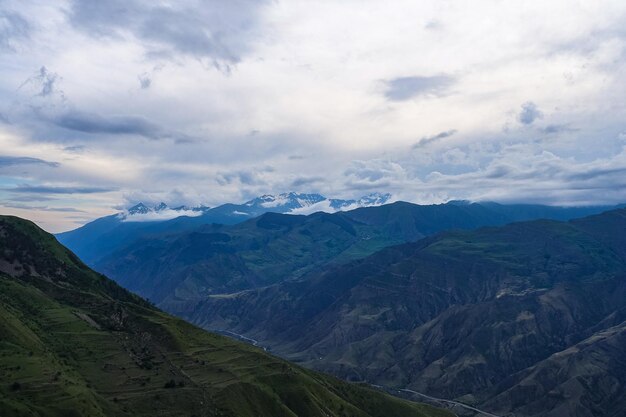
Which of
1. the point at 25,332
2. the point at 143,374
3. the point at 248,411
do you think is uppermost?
the point at 25,332

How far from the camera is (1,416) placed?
5236 inches

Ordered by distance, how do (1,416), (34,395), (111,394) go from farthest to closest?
(111,394)
(34,395)
(1,416)

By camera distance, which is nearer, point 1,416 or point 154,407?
point 1,416

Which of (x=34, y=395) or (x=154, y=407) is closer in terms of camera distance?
(x=34, y=395)

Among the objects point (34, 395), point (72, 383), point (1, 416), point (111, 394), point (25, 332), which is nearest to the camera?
point (1, 416)

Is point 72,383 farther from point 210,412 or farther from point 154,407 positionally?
point 210,412

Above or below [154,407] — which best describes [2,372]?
above

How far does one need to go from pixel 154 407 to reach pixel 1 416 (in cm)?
4869

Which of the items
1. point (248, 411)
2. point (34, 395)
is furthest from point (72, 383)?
point (248, 411)

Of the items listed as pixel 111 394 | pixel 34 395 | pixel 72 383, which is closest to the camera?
pixel 34 395

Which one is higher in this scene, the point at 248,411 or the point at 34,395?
the point at 34,395

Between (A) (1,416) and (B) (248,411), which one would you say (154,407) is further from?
(A) (1,416)

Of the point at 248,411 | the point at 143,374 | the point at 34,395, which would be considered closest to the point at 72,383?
the point at 34,395

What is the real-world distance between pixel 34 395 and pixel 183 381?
52.6 metres
